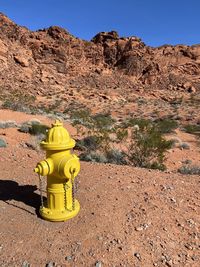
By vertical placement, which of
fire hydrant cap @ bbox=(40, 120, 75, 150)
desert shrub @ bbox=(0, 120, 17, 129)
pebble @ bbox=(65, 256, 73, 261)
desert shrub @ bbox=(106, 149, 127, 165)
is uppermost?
fire hydrant cap @ bbox=(40, 120, 75, 150)

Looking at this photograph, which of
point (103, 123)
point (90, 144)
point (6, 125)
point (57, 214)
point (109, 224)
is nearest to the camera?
point (109, 224)

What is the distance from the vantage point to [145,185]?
4.48 m

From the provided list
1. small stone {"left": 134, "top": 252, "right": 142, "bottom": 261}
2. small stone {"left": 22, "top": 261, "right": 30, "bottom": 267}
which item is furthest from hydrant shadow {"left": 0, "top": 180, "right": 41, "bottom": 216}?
small stone {"left": 134, "top": 252, "right": 142, "bottom": 261}

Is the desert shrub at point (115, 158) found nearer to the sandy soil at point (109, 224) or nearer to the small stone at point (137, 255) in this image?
the sandy soil at point (109, 224)

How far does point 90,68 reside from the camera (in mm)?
50969

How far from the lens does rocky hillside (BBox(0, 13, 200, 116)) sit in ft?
127

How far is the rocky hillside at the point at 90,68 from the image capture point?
38.7 metres

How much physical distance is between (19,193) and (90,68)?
4824 centimetres

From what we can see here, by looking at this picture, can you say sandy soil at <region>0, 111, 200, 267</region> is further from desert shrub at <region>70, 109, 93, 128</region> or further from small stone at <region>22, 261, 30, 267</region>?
desert shrub at <region>70, 109, 93, 128</region>

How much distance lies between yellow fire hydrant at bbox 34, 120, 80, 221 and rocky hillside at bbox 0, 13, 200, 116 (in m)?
29.2

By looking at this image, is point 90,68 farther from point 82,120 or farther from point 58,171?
point 58,171

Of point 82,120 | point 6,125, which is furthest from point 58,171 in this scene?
point 82,120

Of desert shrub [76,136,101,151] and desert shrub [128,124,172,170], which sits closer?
A: desert shrub [128,124,172,170]

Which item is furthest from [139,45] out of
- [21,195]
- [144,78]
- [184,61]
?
[21,195]
